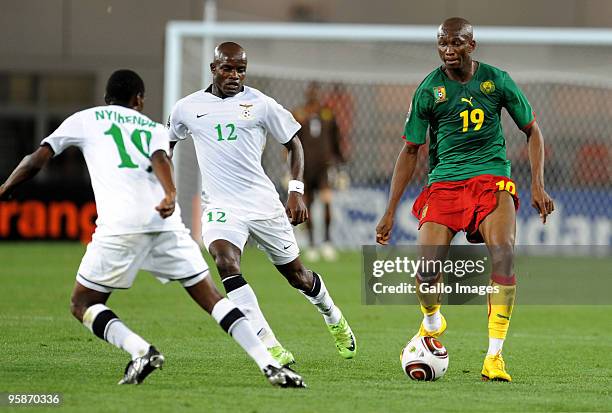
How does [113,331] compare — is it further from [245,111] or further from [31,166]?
[245,111]

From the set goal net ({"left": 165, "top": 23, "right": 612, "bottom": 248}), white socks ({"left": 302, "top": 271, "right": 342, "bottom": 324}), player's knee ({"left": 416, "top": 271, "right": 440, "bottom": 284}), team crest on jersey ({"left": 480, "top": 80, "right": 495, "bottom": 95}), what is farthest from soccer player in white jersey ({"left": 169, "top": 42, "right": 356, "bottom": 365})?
goal net ({"left": 165, "top": 23, "right": 612, "bottom": 248})

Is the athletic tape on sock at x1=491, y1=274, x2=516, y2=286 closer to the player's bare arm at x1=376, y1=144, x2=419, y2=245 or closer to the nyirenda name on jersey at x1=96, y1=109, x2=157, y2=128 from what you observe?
the player's bare arm at x1=376, y1=144, x2=419, y2=245

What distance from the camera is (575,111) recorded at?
21.0 m

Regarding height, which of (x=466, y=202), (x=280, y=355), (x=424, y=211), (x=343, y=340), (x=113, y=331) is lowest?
(x=343, y=340)

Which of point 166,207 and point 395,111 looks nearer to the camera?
point 166,207

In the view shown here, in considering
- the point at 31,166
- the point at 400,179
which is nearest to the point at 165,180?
the point at 31,166

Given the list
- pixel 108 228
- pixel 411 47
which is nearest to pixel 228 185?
pixel 108 228

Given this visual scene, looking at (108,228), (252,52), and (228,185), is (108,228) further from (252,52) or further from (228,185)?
(252,52)

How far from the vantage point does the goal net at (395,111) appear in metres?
18.7

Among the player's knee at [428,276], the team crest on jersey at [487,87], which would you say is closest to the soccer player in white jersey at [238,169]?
the player's knee at [428,276]

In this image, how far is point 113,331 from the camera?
680 cm

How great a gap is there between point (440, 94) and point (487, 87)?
30 centimetres

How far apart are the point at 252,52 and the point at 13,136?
10102 mm

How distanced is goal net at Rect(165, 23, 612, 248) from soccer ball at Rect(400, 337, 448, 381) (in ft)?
33.6
